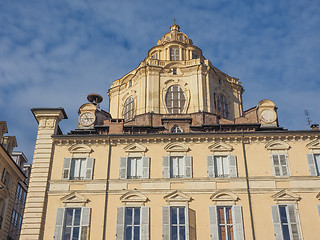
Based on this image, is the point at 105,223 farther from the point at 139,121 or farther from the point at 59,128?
the point at 139,121

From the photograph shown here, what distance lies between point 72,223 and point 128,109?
19.6 m

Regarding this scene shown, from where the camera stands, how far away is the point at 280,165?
89.6ft

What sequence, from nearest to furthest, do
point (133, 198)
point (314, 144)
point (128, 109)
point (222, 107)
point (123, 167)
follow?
point (133, 198), point (123, 167), point (314, 144), point (222, 107), point (128, 109)

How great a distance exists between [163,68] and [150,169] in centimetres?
1776

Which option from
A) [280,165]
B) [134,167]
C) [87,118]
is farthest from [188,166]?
[87,118]

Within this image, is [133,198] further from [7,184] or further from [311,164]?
[7,184]

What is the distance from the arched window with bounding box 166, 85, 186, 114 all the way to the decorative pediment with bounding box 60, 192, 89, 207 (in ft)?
55.3

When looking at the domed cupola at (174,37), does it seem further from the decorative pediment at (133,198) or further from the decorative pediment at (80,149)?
the decorative pediment at (133,198)

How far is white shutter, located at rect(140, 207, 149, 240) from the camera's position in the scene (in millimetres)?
24780

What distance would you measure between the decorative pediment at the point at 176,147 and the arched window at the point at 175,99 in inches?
508

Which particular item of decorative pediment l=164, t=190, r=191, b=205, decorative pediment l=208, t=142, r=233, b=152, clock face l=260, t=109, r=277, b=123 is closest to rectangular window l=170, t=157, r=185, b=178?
decorative pediment l=164, t=190, r=191, b=205

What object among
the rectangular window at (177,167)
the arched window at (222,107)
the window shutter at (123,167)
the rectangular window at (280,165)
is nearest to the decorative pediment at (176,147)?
the rectangular window at (177,167)

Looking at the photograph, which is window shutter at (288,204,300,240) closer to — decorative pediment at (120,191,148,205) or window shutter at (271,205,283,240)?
window shutter at (271,205,283,240)

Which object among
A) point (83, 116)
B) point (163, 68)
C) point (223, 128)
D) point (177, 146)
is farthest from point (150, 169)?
point (163, 68)
